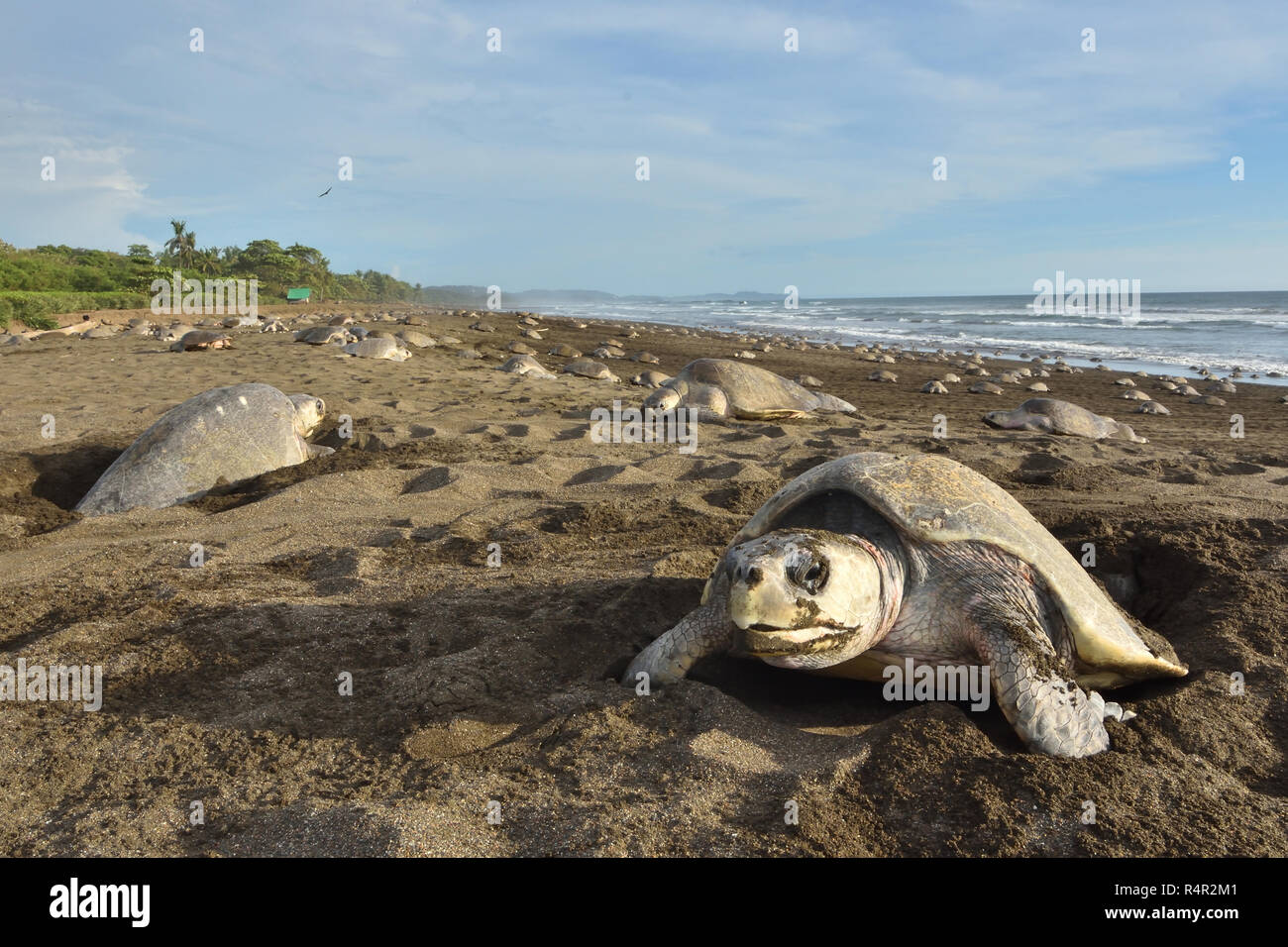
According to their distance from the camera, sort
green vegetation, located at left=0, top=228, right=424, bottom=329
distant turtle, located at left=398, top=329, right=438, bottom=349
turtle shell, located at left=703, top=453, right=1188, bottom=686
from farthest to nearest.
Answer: green vegetation, located at left=0, top=228, right=424, bottom=329, distant turtle, located at left=398, top=329, right=438, bottom=349, turtle shell, located at left=703, top=453, right=1188, bottom=686

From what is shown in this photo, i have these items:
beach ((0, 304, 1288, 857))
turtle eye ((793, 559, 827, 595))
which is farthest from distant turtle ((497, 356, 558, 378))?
turtle eye ((793, 559, 827, 595))

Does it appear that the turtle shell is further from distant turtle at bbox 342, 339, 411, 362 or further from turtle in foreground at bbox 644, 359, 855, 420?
distant turtle at bbox 342, 339, 411, 362

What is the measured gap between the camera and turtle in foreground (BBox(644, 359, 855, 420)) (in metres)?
10.2

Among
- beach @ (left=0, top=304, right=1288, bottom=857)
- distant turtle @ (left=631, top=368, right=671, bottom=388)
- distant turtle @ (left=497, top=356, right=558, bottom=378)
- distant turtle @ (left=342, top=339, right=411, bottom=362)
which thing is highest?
distant turtle @ (left=342, top=339, right=411, bottom=362)

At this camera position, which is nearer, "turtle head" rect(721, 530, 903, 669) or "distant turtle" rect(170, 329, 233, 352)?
"turtle head" rect(721, 530, 903, 669)

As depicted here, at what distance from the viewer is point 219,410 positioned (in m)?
6.46

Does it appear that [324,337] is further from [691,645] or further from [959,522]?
[959,522]

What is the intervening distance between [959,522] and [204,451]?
18.9 feet

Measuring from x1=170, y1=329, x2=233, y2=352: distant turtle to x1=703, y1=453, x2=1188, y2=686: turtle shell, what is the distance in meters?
15.9

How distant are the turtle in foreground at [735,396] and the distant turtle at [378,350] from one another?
6140 mm

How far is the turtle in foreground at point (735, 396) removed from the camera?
10242 millimetres

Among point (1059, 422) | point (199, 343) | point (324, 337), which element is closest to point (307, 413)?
point (1059, 422)
